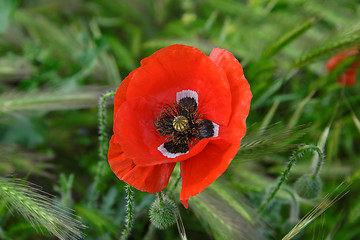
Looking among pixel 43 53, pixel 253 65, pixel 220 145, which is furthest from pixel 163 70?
pixel 43 53

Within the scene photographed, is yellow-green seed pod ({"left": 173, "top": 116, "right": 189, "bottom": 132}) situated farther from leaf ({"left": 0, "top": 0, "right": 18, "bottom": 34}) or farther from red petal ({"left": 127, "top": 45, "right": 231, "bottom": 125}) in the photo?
leaf ({"left": 0, "top": 0, "right": 18, "bottom": 34})

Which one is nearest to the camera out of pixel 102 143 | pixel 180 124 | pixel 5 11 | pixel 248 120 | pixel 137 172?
pixel 137 172

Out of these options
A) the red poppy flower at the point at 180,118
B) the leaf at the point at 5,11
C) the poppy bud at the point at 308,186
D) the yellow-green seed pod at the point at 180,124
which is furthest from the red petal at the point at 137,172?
the leaf at the point at 5,11

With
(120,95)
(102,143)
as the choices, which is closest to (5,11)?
(102,143)

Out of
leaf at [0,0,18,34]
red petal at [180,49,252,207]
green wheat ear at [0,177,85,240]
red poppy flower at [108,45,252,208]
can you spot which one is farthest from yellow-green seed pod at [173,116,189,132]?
leaf at [0,0,18,34]

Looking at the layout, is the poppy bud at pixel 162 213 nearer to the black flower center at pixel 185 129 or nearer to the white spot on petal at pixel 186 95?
the black flower center at pixel 185 129

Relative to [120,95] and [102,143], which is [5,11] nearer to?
[102,143]
